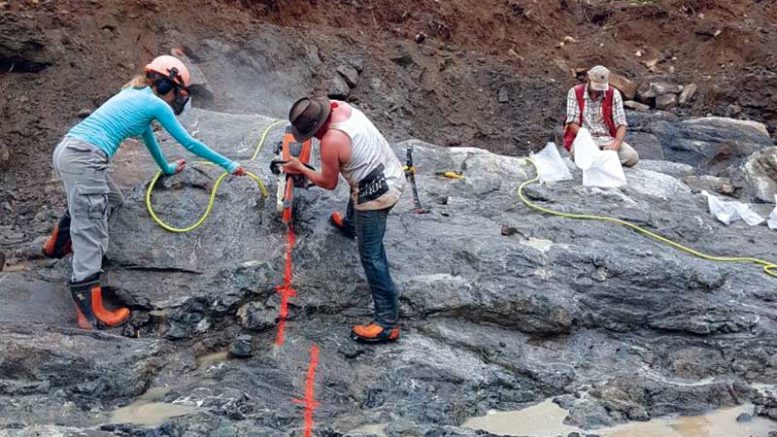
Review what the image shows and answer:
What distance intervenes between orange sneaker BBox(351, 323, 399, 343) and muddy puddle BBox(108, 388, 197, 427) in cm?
121

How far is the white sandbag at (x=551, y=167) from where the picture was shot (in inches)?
302

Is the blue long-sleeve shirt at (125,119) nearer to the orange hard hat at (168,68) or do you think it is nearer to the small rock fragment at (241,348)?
the orange hard hat at (168,68)

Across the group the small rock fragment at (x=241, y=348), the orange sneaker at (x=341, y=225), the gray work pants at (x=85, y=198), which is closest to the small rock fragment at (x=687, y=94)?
the orange sneaker at (x=341, y=225)

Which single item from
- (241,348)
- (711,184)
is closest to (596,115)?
(711,184)

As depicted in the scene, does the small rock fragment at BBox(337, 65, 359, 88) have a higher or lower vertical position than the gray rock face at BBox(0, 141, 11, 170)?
higher

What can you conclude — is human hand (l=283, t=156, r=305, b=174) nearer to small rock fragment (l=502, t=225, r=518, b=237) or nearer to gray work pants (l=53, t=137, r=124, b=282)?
gray work pants (l=53, t=137, r=124, b=282)

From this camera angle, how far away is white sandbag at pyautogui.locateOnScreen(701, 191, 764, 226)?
24.9 feet

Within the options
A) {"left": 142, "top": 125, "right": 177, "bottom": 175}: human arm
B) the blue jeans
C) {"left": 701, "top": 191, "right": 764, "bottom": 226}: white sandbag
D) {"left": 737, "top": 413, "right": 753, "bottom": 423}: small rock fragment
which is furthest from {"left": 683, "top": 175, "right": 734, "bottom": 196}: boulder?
{"left": 142, "top": 125, "right": 177, "bottom": 175}: human arm

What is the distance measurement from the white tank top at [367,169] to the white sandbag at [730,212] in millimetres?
3293

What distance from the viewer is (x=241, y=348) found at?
5.75m

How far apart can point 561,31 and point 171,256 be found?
9.63 metres

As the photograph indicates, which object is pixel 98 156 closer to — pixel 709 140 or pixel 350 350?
pixel 350 350

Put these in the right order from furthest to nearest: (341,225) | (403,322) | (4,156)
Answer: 1. (4,156)
2. (341,225)
3. (403,322)

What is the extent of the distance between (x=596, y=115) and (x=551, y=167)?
0.68m
